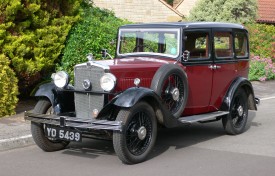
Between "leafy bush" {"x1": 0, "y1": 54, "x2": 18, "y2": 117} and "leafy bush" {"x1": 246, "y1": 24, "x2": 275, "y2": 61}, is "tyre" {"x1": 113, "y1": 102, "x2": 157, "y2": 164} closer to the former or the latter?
"leafy bush" {"x1": 0, "y1": 54, "x2": 18, "y2": 117}

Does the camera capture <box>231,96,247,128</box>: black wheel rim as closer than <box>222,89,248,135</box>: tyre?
No

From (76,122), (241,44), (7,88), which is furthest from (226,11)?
(76,122)

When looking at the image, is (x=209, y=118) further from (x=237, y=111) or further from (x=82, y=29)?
(x=82, y=29)

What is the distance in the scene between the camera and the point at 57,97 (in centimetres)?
729

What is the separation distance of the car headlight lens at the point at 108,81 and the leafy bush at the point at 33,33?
368 centimetres

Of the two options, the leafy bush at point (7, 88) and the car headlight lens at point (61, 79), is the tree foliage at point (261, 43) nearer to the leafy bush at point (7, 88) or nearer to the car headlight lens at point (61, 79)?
the leafy bush at point (7, 88)

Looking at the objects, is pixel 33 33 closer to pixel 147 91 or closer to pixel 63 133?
pixel 63 133

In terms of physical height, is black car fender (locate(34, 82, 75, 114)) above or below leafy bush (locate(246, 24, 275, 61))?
below

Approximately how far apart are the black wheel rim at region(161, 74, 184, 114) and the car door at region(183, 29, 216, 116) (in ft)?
1.24

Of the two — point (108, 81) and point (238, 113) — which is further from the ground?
point (108, 81)

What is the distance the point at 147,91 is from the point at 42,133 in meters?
1.76

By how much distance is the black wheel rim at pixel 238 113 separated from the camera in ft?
29.0

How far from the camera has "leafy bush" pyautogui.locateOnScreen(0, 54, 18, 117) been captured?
9.38 metres

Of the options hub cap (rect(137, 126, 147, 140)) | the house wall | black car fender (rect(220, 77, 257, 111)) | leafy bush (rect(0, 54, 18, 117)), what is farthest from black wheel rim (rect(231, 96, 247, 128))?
the house wall
